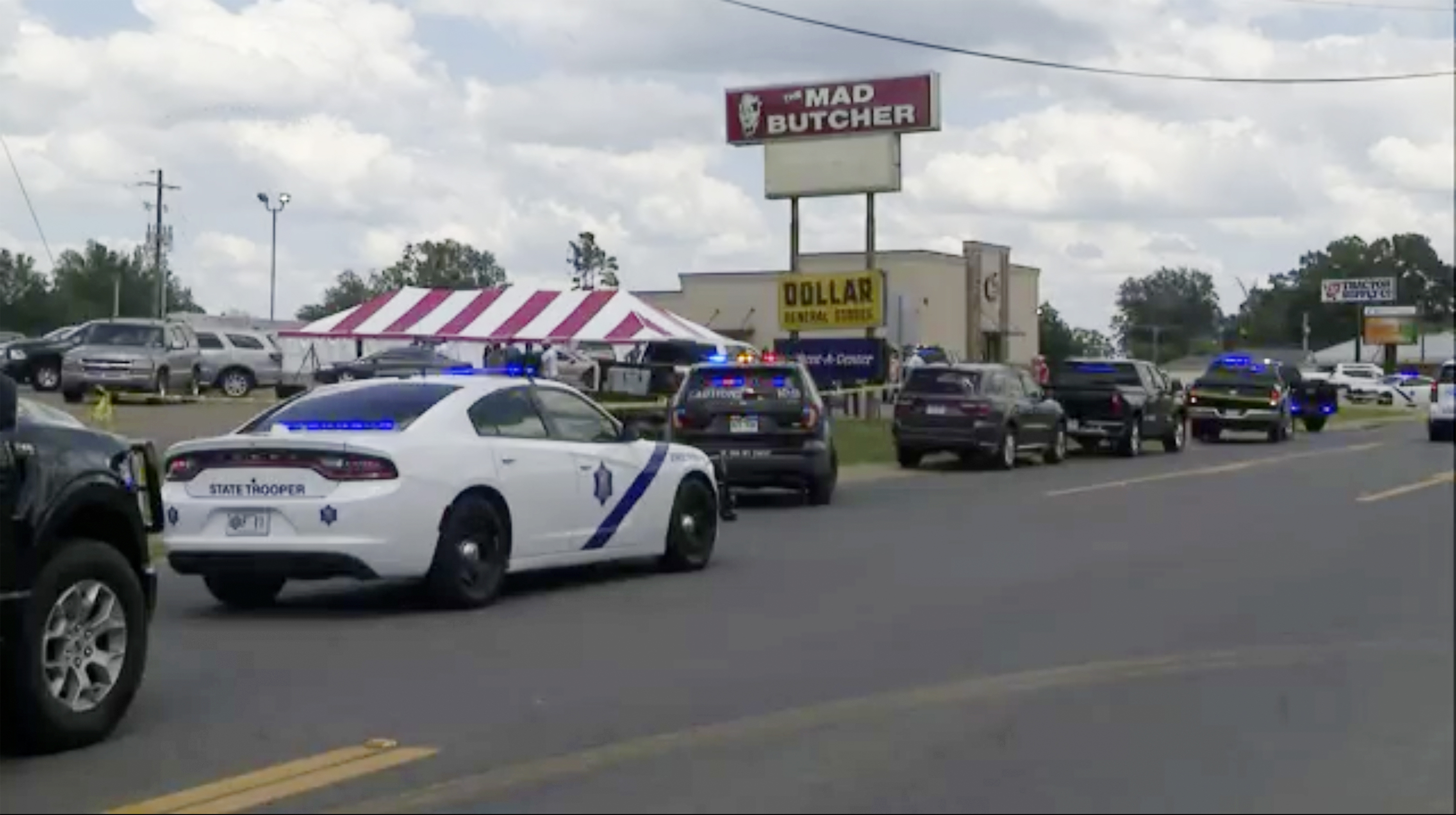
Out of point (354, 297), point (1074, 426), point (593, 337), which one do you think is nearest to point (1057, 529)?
point (1074, 426)

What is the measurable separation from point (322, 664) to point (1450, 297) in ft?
24.9

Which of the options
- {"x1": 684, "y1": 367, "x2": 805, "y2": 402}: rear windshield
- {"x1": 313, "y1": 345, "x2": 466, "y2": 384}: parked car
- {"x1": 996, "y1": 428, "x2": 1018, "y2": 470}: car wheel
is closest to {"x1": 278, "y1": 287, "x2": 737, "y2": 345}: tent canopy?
{"x1": 313, "y1": 345, "x2": 466, "y2": 384}: parked car

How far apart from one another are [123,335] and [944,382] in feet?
55.9

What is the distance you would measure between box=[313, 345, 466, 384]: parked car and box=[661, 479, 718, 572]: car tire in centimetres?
2369

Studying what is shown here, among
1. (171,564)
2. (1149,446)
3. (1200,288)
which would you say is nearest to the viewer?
(1200,288)

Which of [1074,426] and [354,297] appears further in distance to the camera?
[354,297]

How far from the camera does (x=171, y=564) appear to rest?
1212 cm

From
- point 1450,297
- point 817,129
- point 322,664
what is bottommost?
point 322,664

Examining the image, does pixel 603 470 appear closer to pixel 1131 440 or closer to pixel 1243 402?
pixel 1131 440

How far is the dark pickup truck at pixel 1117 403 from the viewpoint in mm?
33906

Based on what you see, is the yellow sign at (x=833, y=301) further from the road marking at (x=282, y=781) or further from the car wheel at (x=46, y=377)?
the road marking at (x=282, y=781)

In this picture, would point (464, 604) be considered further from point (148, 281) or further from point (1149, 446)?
point (1149, 446)

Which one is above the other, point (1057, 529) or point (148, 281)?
point (148, 281)

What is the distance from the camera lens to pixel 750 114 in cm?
4403
